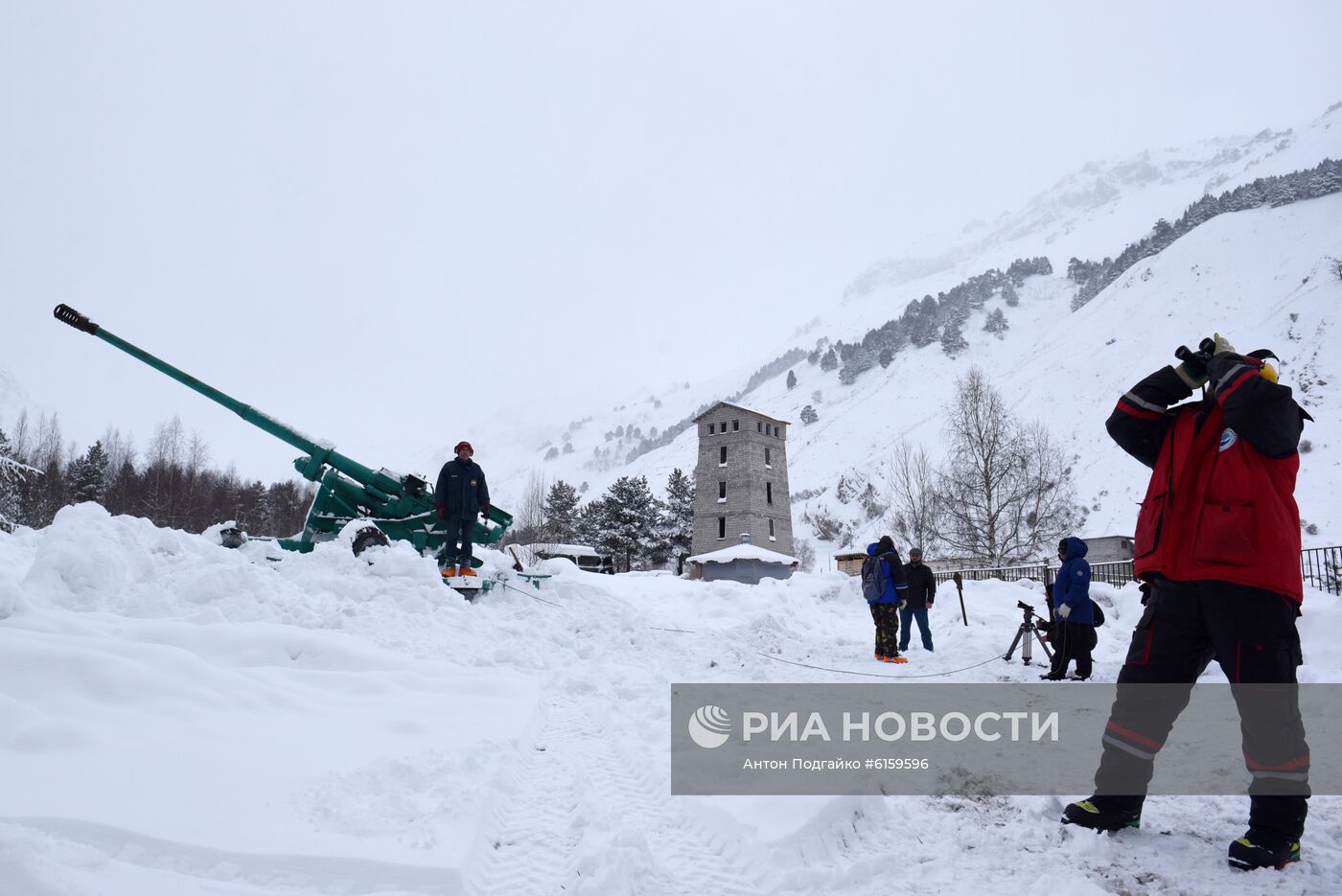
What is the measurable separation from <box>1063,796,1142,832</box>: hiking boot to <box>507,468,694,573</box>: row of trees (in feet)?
149

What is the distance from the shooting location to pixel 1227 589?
9.60 feet

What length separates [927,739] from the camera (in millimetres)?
4977

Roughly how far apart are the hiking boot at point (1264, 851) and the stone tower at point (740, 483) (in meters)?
41.3

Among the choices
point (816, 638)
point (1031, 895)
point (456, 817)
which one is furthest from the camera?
point (816, 638)

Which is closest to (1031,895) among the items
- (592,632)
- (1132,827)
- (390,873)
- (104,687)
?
(1132,827)

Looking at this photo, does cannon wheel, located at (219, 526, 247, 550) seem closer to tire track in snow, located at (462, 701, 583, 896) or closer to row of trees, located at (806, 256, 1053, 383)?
tire track in snow, located at (462, 701, 583, 896)

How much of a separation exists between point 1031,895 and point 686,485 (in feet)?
169

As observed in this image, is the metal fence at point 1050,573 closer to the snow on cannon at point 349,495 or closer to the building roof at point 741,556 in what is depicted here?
the snow on cannon at point 349,495

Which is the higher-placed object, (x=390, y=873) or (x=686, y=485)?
(x=686, y=485)

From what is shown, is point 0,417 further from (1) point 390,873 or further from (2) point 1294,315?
(2) point 1294,315

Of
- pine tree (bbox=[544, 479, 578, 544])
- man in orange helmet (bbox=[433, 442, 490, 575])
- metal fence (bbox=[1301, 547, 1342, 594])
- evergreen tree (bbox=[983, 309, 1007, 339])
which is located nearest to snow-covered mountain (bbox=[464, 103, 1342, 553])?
evergreen tree (bbox=[983, 309, 1007, 339])

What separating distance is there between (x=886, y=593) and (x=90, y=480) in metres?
49.7

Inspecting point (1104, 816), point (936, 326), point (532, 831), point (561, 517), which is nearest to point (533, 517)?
point (561, 517)

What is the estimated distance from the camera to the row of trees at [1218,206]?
8425cm
